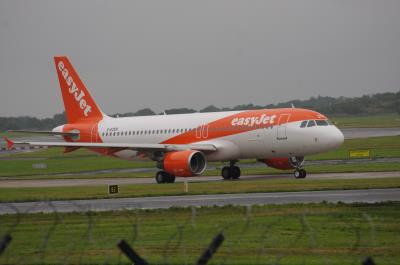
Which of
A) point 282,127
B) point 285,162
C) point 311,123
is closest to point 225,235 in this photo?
point 311,123

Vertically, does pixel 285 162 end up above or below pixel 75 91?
below

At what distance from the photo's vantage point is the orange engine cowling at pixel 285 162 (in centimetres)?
5159

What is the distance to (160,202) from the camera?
118ft

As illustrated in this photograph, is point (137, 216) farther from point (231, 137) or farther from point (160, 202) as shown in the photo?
point (231, 137)

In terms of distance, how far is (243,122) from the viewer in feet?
171

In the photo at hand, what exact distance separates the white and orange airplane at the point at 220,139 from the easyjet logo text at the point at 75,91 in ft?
8.78

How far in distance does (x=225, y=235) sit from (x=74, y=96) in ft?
139

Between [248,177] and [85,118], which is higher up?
[85,118]

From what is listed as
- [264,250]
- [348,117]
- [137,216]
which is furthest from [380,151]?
[348,117]

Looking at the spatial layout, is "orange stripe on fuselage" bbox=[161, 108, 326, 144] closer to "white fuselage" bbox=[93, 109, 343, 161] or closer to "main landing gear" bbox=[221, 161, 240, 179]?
"white fuselage" bbox=[93, 109, 343, 161]

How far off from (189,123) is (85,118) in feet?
38.1

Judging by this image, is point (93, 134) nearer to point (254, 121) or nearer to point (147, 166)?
point (147, 166)

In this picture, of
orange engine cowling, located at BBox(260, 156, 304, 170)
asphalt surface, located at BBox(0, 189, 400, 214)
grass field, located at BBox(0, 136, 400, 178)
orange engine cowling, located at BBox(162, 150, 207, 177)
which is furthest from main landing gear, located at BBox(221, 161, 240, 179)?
asphalt surface, located at BBox(0, 189, 400, 214)

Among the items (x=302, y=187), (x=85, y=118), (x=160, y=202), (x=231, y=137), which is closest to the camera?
(x=160, y=202)
